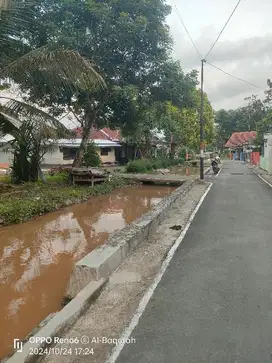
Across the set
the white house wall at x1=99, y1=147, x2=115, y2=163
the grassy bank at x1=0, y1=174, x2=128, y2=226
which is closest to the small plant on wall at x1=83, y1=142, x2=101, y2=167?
the grassy bank at x1=0, y1=174, x2=128, y2=226

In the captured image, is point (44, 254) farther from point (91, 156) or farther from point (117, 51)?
point (91, 156)

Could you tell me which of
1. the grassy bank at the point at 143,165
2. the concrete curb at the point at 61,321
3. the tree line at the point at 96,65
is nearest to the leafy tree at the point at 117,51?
the tree line at the point at 96,65

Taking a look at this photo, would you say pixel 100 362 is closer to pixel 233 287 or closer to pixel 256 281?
pixel 233 287

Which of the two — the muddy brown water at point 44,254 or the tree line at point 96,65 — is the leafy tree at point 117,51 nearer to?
the tree line at point 96,65

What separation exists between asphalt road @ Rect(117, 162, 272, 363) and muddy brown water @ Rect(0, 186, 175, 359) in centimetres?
164

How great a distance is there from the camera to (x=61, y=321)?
151 inches

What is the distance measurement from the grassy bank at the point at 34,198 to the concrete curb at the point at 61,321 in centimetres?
634

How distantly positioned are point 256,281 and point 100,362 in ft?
9.57

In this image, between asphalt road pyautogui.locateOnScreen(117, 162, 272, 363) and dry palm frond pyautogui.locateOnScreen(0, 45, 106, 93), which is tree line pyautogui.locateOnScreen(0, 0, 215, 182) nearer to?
dry palm frond pyautogui.locateOnScreen(0, 45, 106, 93)

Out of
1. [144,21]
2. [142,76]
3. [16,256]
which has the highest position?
[144,21]

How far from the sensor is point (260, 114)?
62.9 metres

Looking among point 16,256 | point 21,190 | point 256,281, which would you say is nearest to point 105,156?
point 21,190

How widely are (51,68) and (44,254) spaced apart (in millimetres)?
→ 6377

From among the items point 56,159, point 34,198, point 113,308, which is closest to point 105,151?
point 56,159
